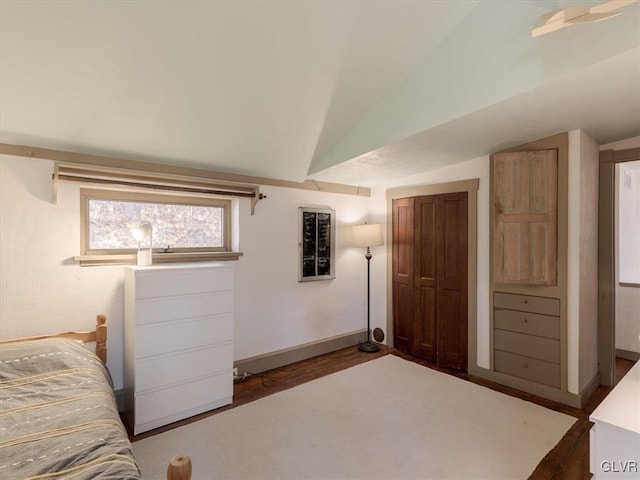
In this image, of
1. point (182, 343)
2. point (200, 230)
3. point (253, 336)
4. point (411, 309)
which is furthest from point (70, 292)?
point (411, 309)

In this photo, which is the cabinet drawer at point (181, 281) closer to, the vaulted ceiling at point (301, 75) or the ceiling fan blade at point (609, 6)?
the vaulted ceiling at point (301, 75)

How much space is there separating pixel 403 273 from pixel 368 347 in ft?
3.33

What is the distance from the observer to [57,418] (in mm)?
1400

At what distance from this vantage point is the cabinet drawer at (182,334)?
89.7 inches

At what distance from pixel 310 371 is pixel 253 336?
70 cm

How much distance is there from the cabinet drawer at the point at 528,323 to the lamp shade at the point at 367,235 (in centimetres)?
Result: 146

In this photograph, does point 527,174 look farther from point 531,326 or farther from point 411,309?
point 411,309

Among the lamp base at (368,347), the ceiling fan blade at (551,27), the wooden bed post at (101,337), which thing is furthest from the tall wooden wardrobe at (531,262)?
the wooden bed post at (101,337)

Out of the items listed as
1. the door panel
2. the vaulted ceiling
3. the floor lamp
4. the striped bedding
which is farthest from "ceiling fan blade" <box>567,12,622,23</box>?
the floor lamp

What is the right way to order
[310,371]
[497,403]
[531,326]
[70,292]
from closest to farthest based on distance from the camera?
1. [70,292]
2. [497,403]
3. [531,326]
4. [310,371]

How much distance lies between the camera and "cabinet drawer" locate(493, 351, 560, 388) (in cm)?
276

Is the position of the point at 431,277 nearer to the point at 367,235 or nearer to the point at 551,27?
the point at 367,235

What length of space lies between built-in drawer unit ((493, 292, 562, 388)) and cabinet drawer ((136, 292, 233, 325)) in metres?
2.52

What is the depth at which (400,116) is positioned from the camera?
2504 mm
